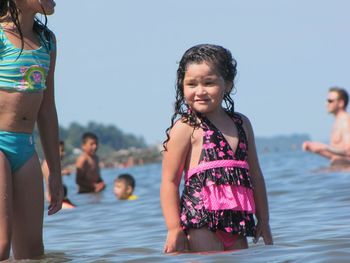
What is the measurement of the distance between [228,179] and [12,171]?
1193 millimetres

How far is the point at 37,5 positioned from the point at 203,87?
1.03m

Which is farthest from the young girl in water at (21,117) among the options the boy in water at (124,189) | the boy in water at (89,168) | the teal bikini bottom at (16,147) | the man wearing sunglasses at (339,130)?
the boy in water at (89,168)

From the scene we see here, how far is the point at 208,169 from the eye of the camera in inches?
201

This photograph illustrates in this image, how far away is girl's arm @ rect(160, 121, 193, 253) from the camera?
5.04 m

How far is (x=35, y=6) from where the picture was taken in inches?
196

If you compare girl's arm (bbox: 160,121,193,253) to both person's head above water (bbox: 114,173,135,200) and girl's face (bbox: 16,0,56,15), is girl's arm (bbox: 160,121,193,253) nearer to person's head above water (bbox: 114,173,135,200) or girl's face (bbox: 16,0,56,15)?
girl's face (bbox: 16,0,56,15)

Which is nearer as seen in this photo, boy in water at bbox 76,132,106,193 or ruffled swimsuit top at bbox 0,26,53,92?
ruffled swimsuit top at bbox 0,26,53,92

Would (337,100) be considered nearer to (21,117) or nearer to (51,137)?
(51,137)

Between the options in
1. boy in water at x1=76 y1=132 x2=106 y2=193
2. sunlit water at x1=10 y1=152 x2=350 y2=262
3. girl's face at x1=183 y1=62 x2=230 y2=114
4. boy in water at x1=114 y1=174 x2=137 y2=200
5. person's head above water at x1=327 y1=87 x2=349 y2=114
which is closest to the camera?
girl's face at x1=183 y1=62 x2=230 y2=114

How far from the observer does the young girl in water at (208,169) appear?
5.06 meters

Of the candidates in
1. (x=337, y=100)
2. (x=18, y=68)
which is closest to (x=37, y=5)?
(x=18, y=68)

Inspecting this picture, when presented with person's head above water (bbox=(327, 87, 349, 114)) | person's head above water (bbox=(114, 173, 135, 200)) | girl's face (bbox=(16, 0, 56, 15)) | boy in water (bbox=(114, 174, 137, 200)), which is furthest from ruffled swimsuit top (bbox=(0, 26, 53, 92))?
person's head above water (bbox=(327, 87, 349, 114))

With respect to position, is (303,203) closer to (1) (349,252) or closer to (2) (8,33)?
(1) (349,252)

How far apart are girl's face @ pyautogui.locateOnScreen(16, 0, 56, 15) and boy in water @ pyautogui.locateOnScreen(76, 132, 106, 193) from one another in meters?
11.7
